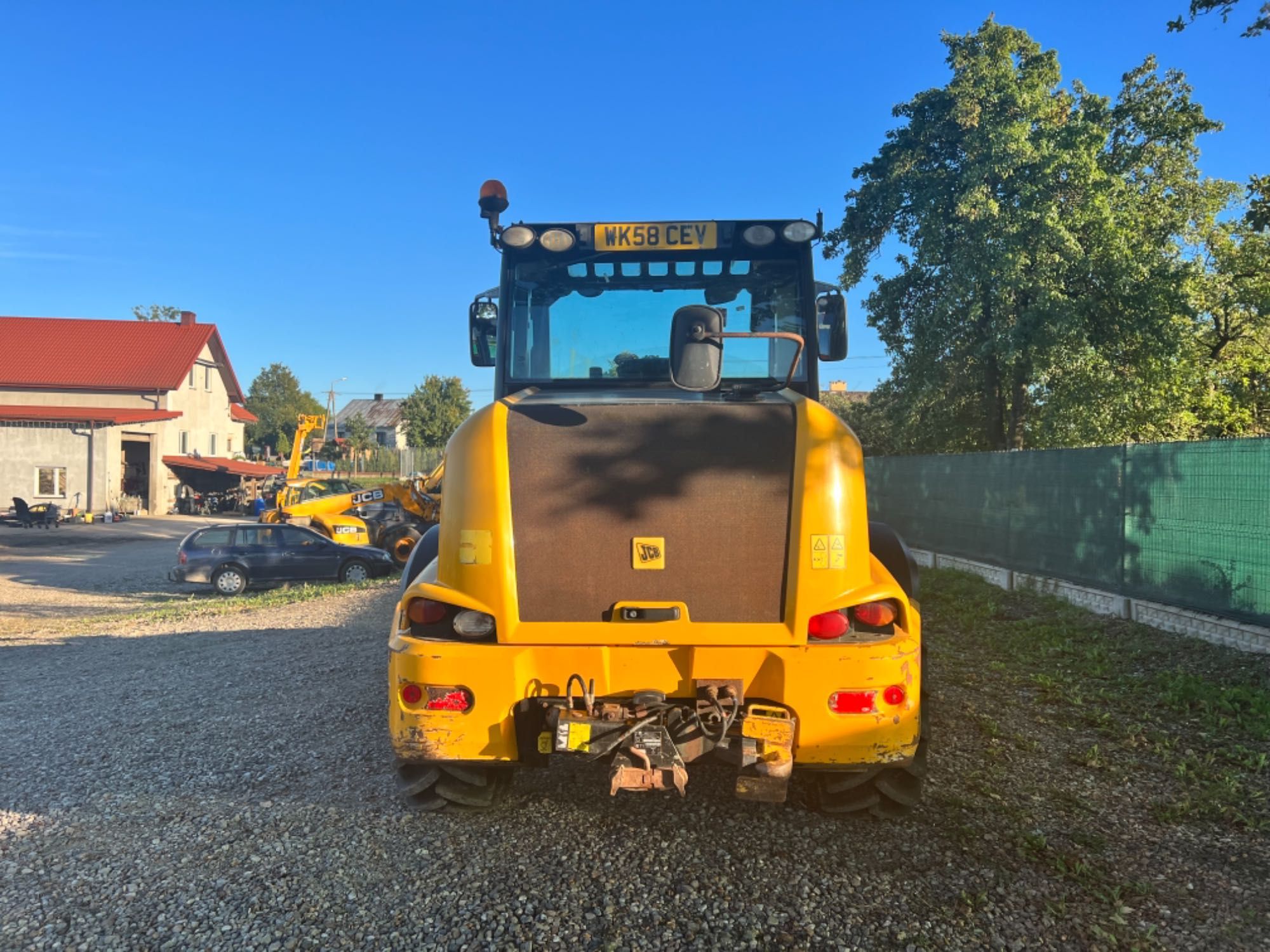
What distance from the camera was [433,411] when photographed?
59.5 m

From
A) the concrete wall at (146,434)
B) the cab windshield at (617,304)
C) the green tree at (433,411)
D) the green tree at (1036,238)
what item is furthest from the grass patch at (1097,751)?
the green tree at (433,411)

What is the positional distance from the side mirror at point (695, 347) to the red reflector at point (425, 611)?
1.40 meters

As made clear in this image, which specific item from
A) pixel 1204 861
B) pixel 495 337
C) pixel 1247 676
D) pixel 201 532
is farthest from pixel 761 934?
pixel 201 532

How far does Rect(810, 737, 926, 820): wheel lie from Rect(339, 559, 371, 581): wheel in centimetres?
1511

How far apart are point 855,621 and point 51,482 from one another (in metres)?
41.5

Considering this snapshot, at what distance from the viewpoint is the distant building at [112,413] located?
36.6 meters

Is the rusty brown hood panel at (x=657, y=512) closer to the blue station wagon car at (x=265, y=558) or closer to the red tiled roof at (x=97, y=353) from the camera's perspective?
the blue station wagon car at (x=265, y=558)

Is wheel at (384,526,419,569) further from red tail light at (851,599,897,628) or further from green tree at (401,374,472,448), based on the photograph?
green tree at (401,374,472,448)

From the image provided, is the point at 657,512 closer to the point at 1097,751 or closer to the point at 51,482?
the point at 1097,751

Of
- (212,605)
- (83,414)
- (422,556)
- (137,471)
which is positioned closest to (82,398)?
(83,414)

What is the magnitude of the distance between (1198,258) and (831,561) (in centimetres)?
1950

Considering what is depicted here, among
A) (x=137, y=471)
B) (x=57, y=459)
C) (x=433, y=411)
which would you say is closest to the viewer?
(x=57, y=459)

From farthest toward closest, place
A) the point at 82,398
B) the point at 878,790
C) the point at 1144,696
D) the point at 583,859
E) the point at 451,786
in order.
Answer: the point at 82,398, the point at 1144,696, the point at 451,786, the point at 878,790, the point at 583,859

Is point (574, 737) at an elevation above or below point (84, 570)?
above
